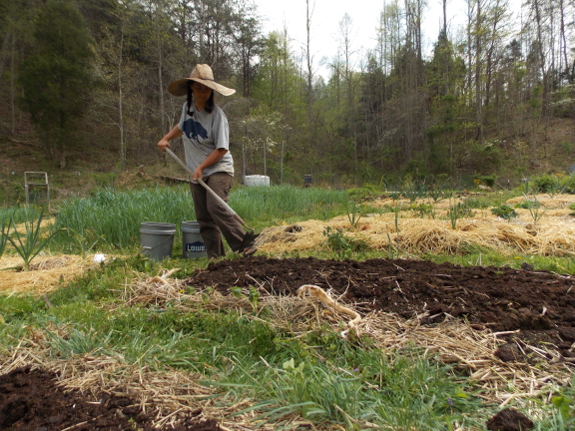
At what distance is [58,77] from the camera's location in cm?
1920

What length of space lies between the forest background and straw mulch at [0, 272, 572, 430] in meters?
15.0

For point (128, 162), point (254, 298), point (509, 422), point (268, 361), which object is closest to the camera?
point (509, 422)

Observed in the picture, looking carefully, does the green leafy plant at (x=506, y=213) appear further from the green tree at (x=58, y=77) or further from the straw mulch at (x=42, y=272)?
the green tree at (x=58, y=77)

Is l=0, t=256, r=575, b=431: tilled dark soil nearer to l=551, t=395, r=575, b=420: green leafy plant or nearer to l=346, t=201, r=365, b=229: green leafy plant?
l=551, t=395, r=575, b=420: green leafy plant

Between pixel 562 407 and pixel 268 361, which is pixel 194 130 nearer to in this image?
pixel 268 361

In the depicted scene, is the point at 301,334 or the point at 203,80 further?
the point at 203,80

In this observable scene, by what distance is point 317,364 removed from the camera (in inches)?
58.2

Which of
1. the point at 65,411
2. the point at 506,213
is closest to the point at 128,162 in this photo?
the point at 506,213

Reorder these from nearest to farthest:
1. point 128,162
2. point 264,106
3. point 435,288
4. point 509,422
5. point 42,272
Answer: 1. point 509,422
2. point 435,288
3. point 42,272
4. point 128,162
5. point 264,106

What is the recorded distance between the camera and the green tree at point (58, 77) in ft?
61.9

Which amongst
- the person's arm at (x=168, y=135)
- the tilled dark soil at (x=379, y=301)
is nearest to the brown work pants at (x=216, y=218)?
the person's arm at (x=168, y=135)

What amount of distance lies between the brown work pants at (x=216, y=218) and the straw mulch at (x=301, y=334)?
5.93 feet

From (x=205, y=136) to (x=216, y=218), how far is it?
840 mm

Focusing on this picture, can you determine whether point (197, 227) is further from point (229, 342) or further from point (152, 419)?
point (152, 419)
